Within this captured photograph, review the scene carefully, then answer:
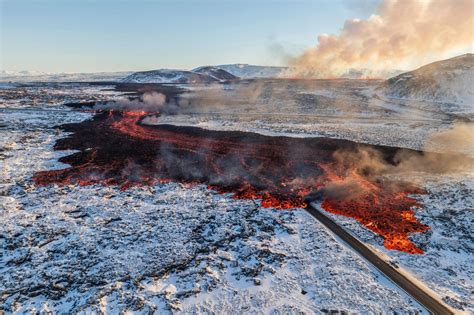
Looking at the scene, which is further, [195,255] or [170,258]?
[195,255]

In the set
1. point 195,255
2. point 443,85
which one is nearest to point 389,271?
point 195,255

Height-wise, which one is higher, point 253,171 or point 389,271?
point 253,171

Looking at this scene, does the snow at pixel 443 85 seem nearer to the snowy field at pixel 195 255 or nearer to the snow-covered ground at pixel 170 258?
the snowy field at pixel 195 255

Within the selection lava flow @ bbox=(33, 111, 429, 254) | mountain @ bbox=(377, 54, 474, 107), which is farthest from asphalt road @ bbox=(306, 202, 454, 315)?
mountain @ bbox=(377, 54, 474, 107)

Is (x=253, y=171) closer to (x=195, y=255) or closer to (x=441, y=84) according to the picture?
(x=195, y=255)

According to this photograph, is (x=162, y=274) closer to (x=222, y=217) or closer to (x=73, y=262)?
(x=73, y=262)

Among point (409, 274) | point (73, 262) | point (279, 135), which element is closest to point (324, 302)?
point (409, 274)
